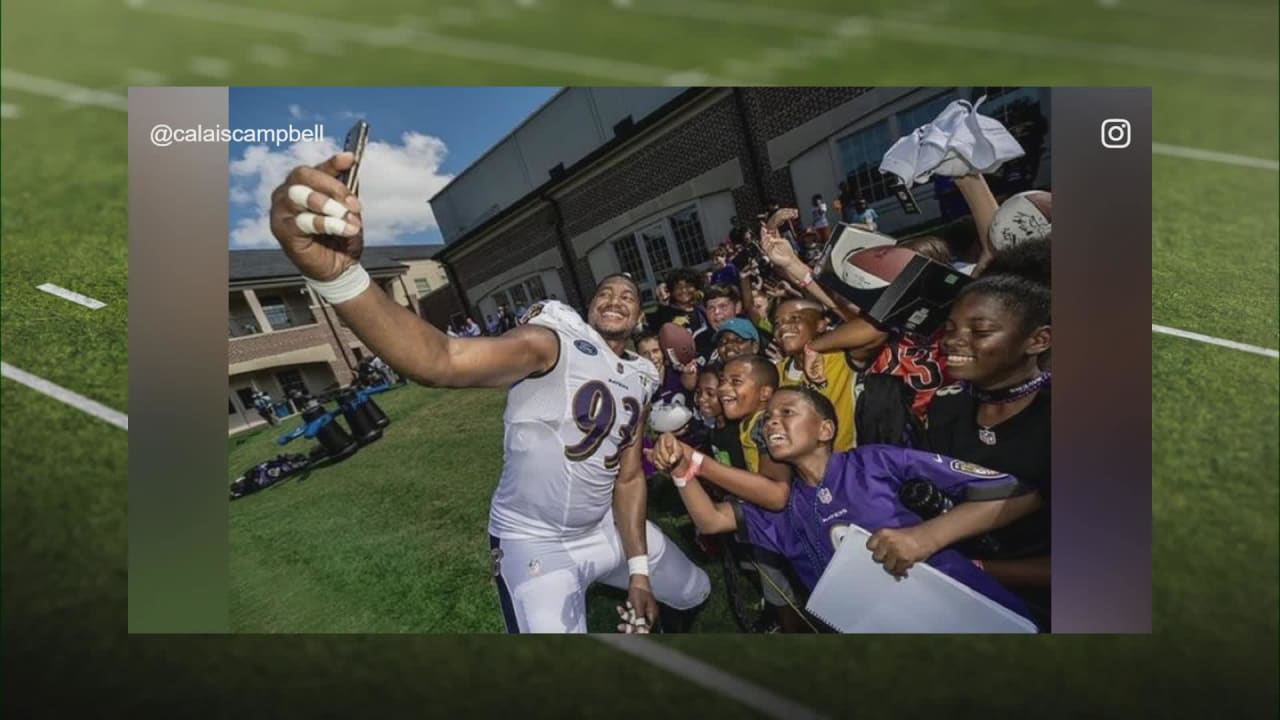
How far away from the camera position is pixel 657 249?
300 centimetres

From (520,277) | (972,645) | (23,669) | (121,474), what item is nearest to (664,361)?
(520,277)

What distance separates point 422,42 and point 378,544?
11.4 ft

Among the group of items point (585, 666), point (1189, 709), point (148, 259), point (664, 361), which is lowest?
point (1189, 709)

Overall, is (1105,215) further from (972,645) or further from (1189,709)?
(1189,709)

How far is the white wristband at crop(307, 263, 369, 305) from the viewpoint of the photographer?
1947 millimetres

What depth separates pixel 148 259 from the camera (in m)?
2.76

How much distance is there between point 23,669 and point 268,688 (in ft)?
4.18

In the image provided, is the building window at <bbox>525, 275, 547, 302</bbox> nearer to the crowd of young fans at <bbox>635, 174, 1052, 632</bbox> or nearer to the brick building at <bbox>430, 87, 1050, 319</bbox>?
the brick building at <bbox>430, 87, 1050, 319</bbox>

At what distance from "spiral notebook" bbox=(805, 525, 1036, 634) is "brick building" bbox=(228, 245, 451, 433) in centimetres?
230

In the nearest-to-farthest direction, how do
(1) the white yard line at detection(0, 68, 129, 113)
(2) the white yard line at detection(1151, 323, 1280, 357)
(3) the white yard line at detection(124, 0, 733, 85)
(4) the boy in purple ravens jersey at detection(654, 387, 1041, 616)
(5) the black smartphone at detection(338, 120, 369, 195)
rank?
(5) the black smartphone at detection(338, 120, 369, 195) → (4) the boy in purple ravens jersey at detection(654, 387, 1041, 616) → (2) the white yard line at detection(1151, 323, 1280, 357) → (1) the white yard line at detection(0, 68, 129, 113) → (3) the white yard line at detection(124, 0, 733, 85)

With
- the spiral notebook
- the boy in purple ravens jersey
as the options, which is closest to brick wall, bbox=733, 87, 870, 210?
the boy in purple ravens jersey

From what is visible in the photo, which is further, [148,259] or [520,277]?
[520,277]

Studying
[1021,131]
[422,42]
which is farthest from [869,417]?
[422,42]

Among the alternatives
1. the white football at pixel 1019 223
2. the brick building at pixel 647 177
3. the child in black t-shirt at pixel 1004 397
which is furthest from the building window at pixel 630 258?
the white football at pixel 1019 223
